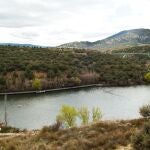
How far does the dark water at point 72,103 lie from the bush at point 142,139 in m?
34.5

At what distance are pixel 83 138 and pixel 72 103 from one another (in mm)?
52198

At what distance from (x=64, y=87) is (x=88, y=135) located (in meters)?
71.6

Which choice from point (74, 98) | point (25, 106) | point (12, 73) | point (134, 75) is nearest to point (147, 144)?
point (25, 106)

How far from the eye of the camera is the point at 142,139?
31.6ft

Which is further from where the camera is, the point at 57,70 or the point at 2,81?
the point at 57,70

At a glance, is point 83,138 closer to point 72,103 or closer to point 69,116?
point 69,116

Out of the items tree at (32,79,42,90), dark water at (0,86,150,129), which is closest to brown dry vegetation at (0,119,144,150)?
dark water at (0,86,150,129)

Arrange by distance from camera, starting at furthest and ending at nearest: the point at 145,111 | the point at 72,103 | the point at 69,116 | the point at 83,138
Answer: the point at 72,103 < the point at 69,116 < the point at 145,111 < the point at 83,138

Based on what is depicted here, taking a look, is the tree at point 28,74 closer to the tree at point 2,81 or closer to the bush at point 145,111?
the tree at point 2,81

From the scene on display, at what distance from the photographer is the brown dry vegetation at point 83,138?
36.6 feet

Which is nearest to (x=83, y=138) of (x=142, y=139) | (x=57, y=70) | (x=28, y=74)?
(x=142, y=139)

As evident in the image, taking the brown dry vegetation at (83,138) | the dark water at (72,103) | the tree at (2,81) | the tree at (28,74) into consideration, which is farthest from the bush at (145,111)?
the tree at (28,74)

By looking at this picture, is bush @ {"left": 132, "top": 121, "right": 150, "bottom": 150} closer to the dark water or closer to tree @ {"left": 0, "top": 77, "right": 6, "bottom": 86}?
the dark water

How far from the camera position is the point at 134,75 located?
95.6 m
